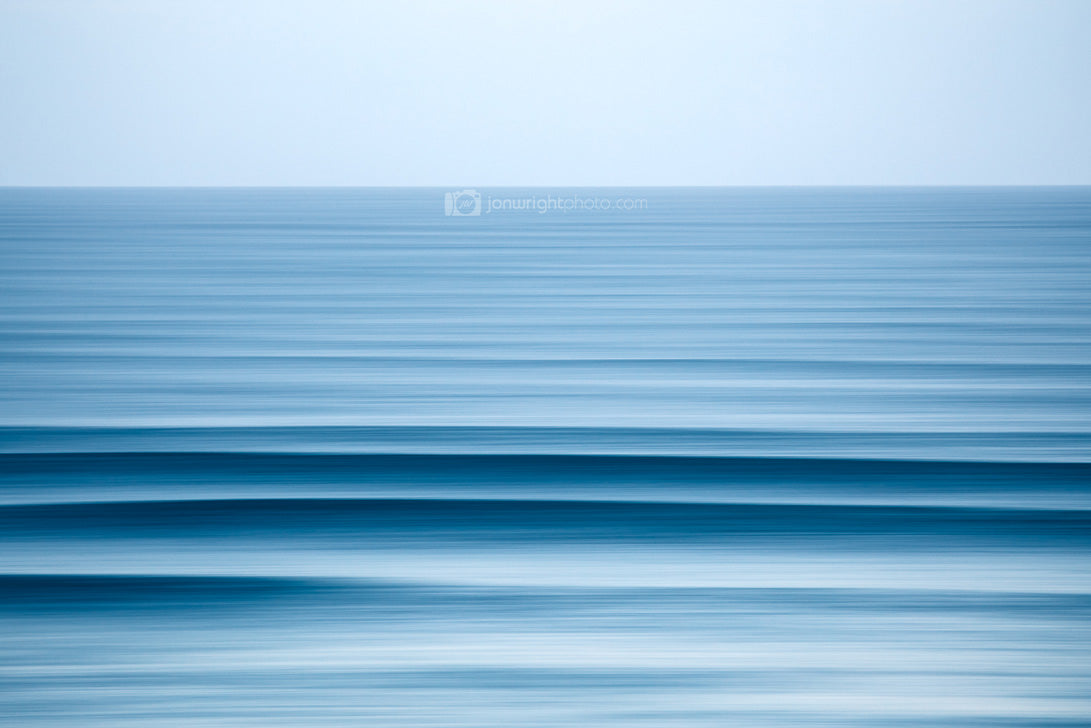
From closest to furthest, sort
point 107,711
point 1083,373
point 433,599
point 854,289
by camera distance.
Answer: point 107,711, point 433,599, point 1083,373, point 854,289

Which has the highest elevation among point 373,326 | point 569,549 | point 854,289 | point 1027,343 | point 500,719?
point 854,289

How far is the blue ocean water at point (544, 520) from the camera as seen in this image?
113 inches

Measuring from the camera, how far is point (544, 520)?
13.5 ft

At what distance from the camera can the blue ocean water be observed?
9.41 feet

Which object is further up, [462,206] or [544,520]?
[462,206]

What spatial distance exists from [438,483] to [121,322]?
6021 millimetres

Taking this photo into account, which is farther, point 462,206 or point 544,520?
point 462,206

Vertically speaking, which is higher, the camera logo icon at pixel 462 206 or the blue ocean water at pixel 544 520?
the camera logo icon at pixel 462 206

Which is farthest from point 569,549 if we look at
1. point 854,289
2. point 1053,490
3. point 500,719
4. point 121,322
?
point 854,289

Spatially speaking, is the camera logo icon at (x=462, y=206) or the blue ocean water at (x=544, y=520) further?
the camera logo icon at (x=462, y=206)

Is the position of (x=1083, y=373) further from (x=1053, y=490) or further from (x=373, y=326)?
(x=373, y=326)

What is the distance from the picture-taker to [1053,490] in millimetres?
4539

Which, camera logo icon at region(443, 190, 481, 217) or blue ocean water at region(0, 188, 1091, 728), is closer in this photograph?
blue ocean water at region(0, 188, 1091, 728)

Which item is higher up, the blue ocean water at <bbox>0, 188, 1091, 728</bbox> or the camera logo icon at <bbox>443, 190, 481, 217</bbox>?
the camera logo icon at <bbox>443, 190, 481, 217</bbox>
